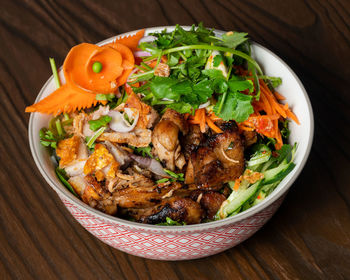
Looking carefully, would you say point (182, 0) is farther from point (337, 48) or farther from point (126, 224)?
point (126, 224)

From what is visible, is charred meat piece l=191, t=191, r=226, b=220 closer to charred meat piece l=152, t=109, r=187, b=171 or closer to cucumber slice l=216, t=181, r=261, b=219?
cucumber slice l=216, t=181, r=261, b=219

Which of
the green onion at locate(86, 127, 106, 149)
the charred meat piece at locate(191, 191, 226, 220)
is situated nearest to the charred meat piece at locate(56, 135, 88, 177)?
the green onion at locate(86, 127, 106, 149)

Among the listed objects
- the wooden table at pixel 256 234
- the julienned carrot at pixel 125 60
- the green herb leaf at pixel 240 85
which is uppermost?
the julienned carrot at pixel 125 60

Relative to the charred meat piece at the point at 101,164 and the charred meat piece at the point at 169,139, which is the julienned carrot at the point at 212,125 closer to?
the charred meat piece at the point at 169,139

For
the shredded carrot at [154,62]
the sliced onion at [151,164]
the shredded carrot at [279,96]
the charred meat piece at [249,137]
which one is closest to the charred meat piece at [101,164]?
the sliced onion at [151,164]

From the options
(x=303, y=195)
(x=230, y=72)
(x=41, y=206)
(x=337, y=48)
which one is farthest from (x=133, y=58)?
(x=337, y=48)

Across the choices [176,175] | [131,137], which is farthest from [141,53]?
[176,175]
